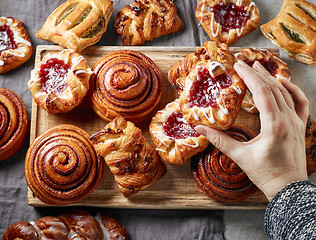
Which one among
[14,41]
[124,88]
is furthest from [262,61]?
[14,41]

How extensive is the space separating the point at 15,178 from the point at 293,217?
92.7 inches

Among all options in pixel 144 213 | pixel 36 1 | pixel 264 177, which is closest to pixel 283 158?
pixel 264 177

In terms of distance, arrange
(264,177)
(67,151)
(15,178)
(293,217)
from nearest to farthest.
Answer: (293,217) < (264,177) < (67,151) < (15,178)

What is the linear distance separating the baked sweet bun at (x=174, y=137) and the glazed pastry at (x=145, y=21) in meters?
0.79

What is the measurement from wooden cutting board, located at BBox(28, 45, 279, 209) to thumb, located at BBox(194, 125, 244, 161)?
633 millimetres

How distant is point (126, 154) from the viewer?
2900 mm

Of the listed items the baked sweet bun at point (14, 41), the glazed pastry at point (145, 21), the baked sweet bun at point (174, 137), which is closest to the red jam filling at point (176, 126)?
the baked sweet bun at point (174, 137)

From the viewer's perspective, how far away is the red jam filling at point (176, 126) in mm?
3010

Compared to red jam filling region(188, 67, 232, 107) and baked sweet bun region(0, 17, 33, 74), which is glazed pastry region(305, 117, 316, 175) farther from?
baked sweet bun region(0, 17, 33, 74)

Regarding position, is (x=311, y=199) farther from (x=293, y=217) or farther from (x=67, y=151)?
(x=67, y=151)

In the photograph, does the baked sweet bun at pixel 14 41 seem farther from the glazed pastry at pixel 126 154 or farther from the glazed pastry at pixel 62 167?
the glazed pastry at pixel 126 154

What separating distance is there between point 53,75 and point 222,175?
5.27 ft

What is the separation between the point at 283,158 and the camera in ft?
7.95

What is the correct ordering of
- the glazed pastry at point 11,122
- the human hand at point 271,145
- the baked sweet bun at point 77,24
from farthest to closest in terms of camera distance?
the baked sweet bun at point 77,24 → the glazed pastry at point 11,122 → the human hand at point 271,145
